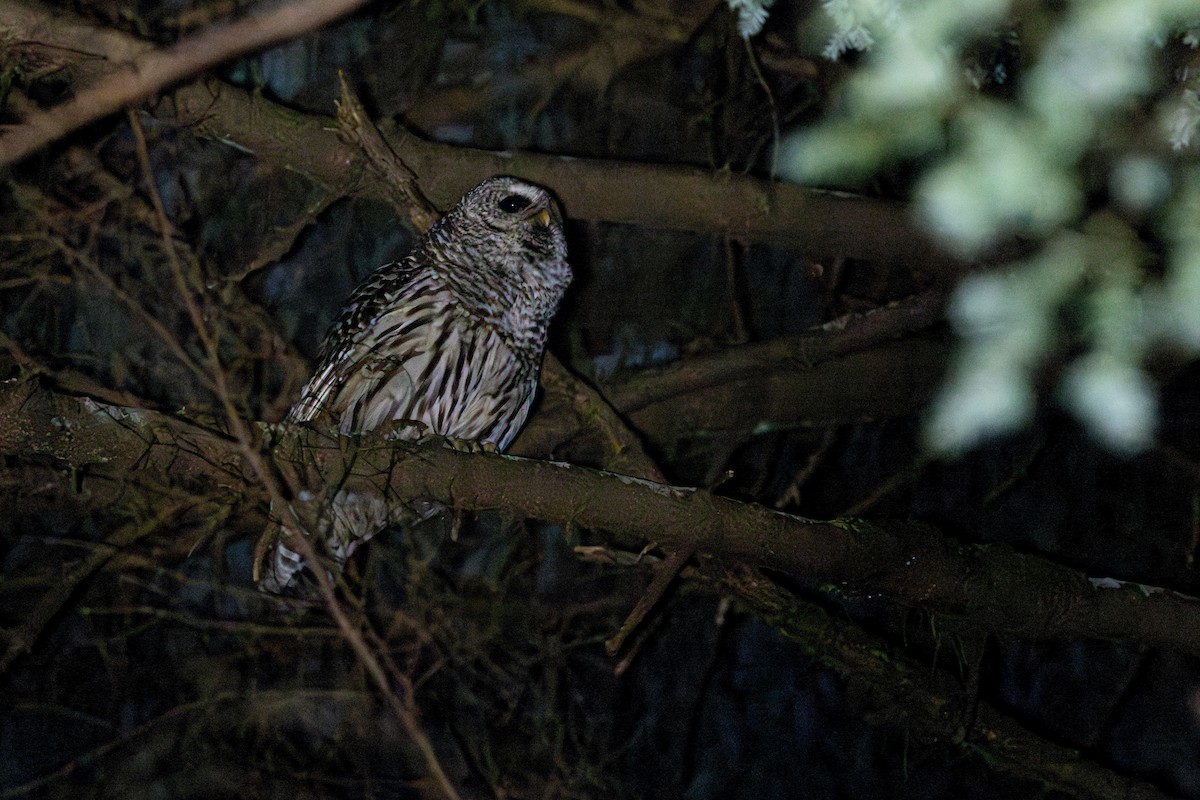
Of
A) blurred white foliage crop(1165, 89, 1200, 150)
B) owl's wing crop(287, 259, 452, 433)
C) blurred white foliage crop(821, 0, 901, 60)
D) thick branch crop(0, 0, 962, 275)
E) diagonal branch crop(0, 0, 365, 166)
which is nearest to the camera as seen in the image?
diagonal branch crop(0, 0, 365, 166)

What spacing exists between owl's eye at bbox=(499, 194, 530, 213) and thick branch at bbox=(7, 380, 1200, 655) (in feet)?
3.82

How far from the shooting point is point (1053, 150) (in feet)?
7.58

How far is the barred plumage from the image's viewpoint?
333 cm

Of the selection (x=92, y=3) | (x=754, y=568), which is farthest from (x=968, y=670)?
(x=92, y=3)

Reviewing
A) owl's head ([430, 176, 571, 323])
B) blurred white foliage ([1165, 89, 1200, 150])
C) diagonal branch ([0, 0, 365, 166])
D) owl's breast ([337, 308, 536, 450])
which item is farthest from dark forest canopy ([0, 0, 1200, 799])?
diagonal branch ([0, 0, 365, 166])

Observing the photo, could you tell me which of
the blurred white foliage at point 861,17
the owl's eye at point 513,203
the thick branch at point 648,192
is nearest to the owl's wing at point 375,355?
the owl's eye at point 513,203

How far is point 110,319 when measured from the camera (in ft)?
13.6

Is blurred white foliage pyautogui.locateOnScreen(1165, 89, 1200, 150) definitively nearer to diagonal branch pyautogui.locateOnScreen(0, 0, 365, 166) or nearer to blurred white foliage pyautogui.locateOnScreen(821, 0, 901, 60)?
blurred white foliage pyautogui.locateOnScreen(821, 0, 901, 60)

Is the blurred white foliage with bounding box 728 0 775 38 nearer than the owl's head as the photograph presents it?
Yes

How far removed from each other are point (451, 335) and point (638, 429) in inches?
39.4

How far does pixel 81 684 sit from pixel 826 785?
115 inches

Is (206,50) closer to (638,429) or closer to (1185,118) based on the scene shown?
(1185,118)

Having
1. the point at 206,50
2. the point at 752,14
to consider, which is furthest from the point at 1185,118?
the point at 206,50

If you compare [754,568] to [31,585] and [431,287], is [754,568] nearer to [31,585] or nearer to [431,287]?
[431,287]
